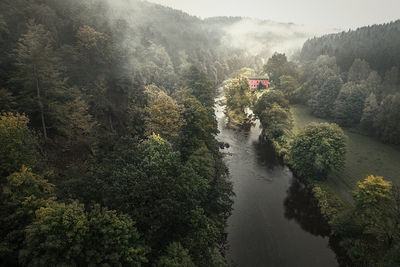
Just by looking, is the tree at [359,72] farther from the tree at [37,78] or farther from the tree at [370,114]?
the tree at [37,78]

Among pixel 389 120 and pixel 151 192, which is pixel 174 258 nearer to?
pixel 151 192

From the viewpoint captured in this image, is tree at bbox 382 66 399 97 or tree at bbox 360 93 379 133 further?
tree at bbox 382 66 399 97

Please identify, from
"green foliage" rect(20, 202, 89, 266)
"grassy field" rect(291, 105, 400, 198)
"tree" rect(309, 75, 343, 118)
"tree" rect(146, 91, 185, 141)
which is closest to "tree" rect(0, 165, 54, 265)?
"green foliage" rect(20, 202, 89, 266)

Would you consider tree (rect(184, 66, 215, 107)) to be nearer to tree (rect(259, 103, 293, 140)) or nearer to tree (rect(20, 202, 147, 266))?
tree (rect(259, 103, 293, 140))

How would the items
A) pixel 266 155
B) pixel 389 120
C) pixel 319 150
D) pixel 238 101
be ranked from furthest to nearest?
pixel 238 101, pixel 389 120, pixel 266 155, pixel 319 150

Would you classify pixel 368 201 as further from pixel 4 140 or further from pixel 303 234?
pixel 4 140

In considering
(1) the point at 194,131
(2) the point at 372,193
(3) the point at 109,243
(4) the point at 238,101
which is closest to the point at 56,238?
(3) the point at 109,243
